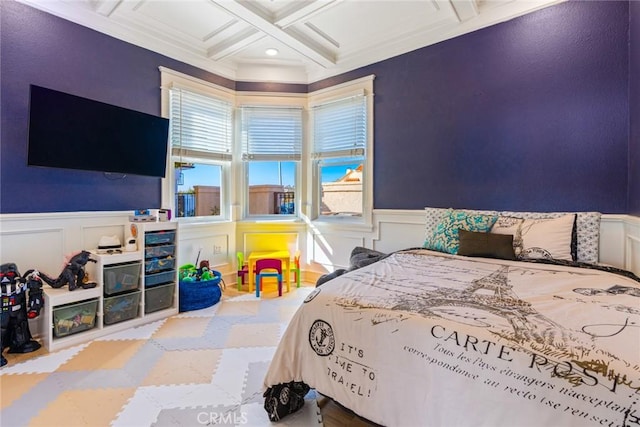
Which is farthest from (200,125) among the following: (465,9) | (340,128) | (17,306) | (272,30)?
(465,9)

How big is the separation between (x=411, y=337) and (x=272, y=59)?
3648 mm

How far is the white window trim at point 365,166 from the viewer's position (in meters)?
3.46

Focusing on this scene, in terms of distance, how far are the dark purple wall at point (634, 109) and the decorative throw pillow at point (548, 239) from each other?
367 mm

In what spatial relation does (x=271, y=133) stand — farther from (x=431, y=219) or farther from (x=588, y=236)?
(x=588, y=236)

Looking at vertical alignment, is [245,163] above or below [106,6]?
below

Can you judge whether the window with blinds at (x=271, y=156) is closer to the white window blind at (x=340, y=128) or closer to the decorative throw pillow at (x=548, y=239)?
the white window blind at (x=340, y=128)

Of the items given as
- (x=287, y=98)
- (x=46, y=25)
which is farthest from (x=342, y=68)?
(x=46, y=25)

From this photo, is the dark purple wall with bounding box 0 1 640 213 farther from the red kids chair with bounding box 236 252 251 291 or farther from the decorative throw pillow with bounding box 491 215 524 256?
the red kids chair with bounding box 236 252 251 291

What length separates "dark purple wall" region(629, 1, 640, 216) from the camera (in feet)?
6.48

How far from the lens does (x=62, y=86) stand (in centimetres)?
246

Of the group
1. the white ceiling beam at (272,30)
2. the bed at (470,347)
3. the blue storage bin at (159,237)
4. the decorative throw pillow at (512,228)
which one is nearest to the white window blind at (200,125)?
the blue storage bin at (159,237)

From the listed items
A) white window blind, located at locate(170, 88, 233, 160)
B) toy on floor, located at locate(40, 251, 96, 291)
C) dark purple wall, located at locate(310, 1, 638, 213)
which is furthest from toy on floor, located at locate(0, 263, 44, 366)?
dark purple wall, located at locate(310, 1, 638, 213)

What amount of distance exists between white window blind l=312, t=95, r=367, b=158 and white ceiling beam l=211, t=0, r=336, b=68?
1.71 ft

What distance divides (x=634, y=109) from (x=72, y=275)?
4208 mm
